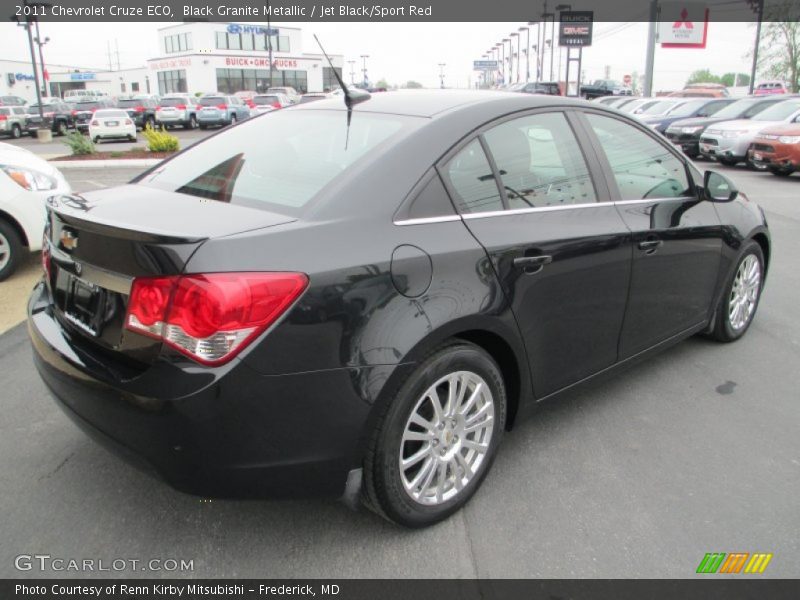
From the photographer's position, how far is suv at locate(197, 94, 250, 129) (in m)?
34.2

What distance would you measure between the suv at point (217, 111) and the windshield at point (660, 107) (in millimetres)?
20490

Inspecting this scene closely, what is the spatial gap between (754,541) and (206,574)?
6.86 ft

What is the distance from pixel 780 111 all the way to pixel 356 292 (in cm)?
1765

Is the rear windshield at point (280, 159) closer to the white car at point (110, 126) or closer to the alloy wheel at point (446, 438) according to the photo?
the alloy wheel at point (446, 438)

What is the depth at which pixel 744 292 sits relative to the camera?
4.57 meters

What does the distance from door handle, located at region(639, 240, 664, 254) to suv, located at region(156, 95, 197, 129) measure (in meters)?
35.2

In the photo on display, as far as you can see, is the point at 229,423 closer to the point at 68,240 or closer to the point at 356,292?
the point at 356,292

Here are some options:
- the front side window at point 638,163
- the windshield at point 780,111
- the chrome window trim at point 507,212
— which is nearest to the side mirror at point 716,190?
the front side window at point 638,163

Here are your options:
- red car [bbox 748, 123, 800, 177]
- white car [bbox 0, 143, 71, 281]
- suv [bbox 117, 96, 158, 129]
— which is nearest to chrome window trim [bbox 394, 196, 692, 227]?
white car [bbox 0, 143, 71, 281]

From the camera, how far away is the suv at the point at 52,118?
3384 centimetres

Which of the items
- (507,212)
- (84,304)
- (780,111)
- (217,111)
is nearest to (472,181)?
(507,212)

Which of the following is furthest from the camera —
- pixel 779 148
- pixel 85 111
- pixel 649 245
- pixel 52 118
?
pixel 85 111

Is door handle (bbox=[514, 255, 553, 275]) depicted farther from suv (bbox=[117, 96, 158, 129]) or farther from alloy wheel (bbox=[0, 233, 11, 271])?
suv (bbox=[117, 96, 158, 129])

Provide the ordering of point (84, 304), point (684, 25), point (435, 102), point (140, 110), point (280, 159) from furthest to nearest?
point (684, 25) < point (140, 110) < point (435, 102) < point (280, 159) < point (84, 304)
